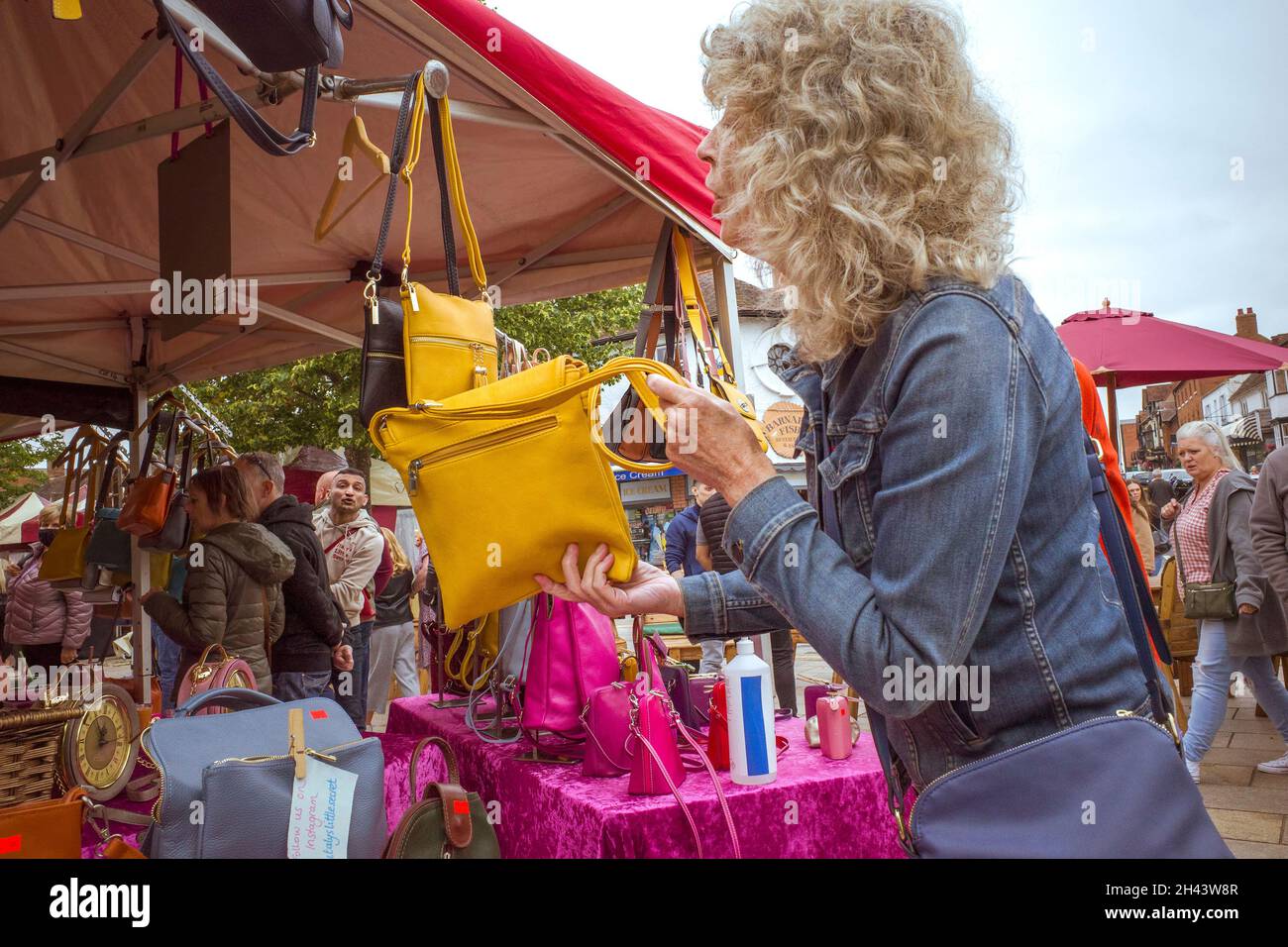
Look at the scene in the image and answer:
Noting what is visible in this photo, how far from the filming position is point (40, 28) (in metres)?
3.05

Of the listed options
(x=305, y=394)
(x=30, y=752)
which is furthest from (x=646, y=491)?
(x=30, y=752)

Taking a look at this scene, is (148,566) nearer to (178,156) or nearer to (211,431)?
(211,431)

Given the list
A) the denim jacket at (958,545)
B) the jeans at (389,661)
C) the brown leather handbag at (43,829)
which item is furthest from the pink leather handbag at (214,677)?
the jeans at (389,661)

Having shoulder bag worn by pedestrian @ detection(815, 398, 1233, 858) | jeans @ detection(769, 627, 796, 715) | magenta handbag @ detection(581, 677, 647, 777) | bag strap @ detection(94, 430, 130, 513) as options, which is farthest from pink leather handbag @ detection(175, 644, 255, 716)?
jeans @ detection(769, 627, 796, 715)

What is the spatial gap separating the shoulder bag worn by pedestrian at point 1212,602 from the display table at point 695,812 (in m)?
3.79

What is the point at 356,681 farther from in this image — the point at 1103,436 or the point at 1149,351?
the point at 1149,351

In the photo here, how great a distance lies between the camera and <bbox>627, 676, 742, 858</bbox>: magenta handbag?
2123 mm

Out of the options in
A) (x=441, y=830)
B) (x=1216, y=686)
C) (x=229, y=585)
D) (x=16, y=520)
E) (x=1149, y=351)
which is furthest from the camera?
(x=16, y=520)

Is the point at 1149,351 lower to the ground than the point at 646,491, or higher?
lower

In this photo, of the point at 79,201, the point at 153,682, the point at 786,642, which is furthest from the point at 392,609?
the point at 79,201

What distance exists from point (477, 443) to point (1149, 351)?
7646mm

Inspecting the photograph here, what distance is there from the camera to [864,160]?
118cm

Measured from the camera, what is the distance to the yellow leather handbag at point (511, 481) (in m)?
1.57

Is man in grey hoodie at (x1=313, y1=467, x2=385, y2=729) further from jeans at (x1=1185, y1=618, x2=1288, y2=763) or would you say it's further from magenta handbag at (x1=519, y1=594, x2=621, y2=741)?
jeans at (x1=1185, y1=618, x2=1288, y2=763)
